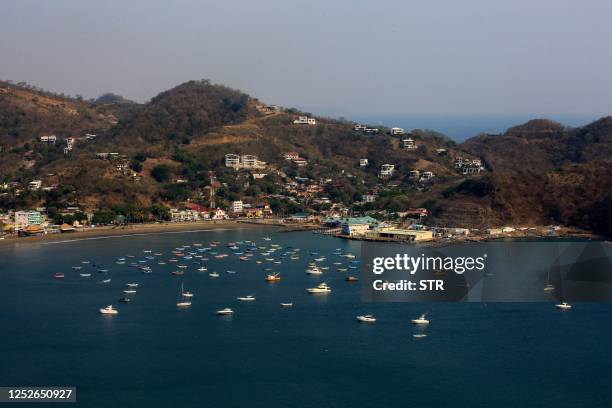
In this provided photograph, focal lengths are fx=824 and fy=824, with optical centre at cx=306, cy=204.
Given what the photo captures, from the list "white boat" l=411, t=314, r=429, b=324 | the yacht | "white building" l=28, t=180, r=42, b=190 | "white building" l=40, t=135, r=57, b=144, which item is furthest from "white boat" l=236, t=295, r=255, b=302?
"white building" l=40, t=135, r=57, b=144

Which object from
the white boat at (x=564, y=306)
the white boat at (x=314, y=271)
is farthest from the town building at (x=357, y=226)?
the white boat at (x=564, y=306)

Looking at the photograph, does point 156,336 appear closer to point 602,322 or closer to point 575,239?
point 602,322

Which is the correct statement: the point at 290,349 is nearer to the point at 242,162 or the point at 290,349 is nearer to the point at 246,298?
the point at 246,298

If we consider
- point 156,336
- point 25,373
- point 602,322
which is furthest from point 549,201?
point 25,373

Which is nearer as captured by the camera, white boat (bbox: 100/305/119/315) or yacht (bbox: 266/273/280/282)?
white boat (bbox: 100/305/119/315)

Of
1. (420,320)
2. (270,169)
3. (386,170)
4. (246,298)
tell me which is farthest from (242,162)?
(420,320)

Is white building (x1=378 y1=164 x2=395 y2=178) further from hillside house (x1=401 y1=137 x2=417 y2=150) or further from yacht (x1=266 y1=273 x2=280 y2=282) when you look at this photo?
yacht (x1=266 y1=273 x2=280 y2=282)
